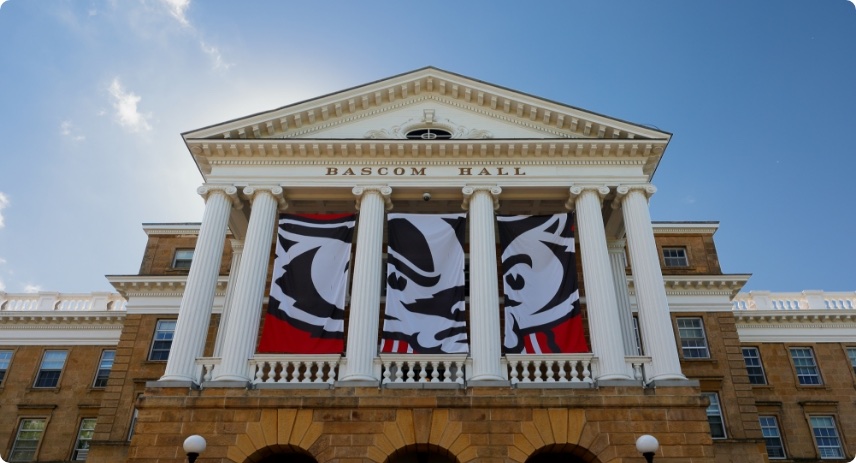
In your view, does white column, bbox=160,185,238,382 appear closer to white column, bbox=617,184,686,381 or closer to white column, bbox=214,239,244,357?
white column, bbox=214,239,244,357

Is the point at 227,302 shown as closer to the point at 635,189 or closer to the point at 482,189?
the point at 482,189


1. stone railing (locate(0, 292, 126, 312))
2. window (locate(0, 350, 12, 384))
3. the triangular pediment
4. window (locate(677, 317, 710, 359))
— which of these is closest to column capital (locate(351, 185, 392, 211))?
the triangular pediment

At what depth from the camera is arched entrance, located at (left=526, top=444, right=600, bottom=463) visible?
18109 mm

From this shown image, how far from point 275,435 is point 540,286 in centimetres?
878

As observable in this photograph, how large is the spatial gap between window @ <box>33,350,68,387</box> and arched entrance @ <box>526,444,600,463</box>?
1080 inches

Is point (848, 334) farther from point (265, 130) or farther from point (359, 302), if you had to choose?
point (265, 130)

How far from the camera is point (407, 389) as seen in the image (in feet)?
62.0

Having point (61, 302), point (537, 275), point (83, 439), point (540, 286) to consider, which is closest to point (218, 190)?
point (537, 275)

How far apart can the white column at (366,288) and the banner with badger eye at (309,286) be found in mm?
380

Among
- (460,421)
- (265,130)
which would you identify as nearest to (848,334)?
(460,421)

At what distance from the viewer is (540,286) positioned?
20.9 meters

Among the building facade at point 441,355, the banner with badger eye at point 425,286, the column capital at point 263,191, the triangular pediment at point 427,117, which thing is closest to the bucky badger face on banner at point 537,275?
the building facade at point 441,355

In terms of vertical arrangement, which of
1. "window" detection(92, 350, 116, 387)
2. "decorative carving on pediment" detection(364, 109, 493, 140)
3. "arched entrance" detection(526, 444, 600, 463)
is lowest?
"arched entrance" detection(526, 444, 600, 463)

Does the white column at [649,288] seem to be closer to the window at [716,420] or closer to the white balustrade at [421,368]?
the white balustrade at [421,368]
